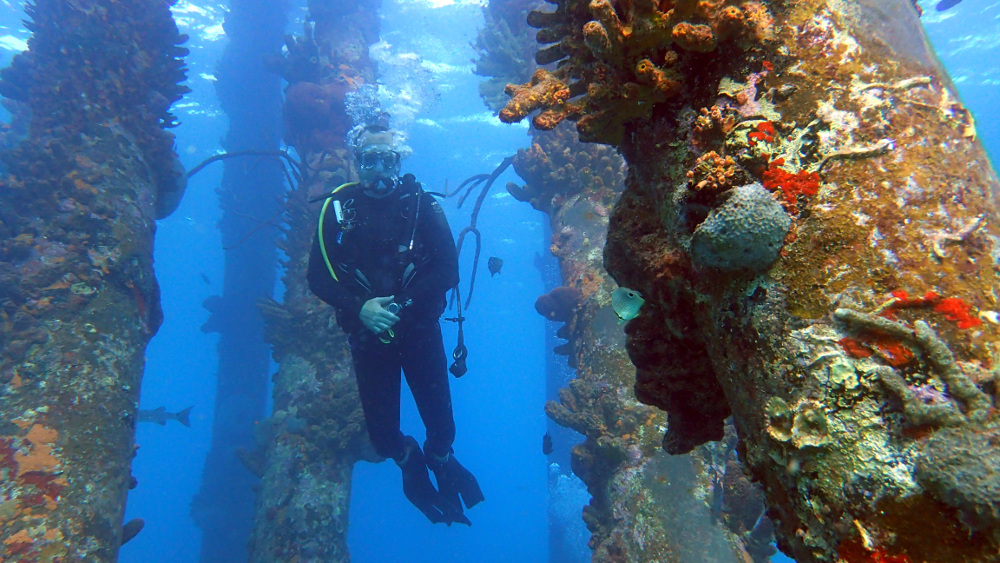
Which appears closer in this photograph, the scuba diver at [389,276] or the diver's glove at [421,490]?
the scuba diver at [389,276]

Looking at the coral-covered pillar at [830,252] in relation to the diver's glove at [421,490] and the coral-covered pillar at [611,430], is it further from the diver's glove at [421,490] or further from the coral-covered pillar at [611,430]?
the diver's glove at [421,490]

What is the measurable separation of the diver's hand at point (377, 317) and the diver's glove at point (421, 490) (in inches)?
101

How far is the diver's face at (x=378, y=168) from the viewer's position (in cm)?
606

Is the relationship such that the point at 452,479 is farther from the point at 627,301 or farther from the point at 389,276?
the point at 627,301

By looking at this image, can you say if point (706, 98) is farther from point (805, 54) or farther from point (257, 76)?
point (257, 76)

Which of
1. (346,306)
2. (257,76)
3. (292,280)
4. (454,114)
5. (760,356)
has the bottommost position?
(760,356)

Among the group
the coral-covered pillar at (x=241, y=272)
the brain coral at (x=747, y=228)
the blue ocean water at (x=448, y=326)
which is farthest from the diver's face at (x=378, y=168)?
the coral-covered pillar at (x=241, y=272)

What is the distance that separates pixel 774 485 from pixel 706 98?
1.52 meters

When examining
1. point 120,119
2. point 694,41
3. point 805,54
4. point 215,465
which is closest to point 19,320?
point 120,119

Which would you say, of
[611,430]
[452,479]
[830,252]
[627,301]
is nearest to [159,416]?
[452,479]

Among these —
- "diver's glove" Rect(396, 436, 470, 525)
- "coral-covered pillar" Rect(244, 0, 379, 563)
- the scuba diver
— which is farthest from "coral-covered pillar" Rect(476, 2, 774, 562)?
"coral-covered pillar" Rect(244, 0, 379, 563)

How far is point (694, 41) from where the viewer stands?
65.1 inches

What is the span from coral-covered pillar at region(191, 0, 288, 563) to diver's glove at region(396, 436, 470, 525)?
8.23 meters

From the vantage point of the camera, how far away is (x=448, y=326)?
60.0 metres
